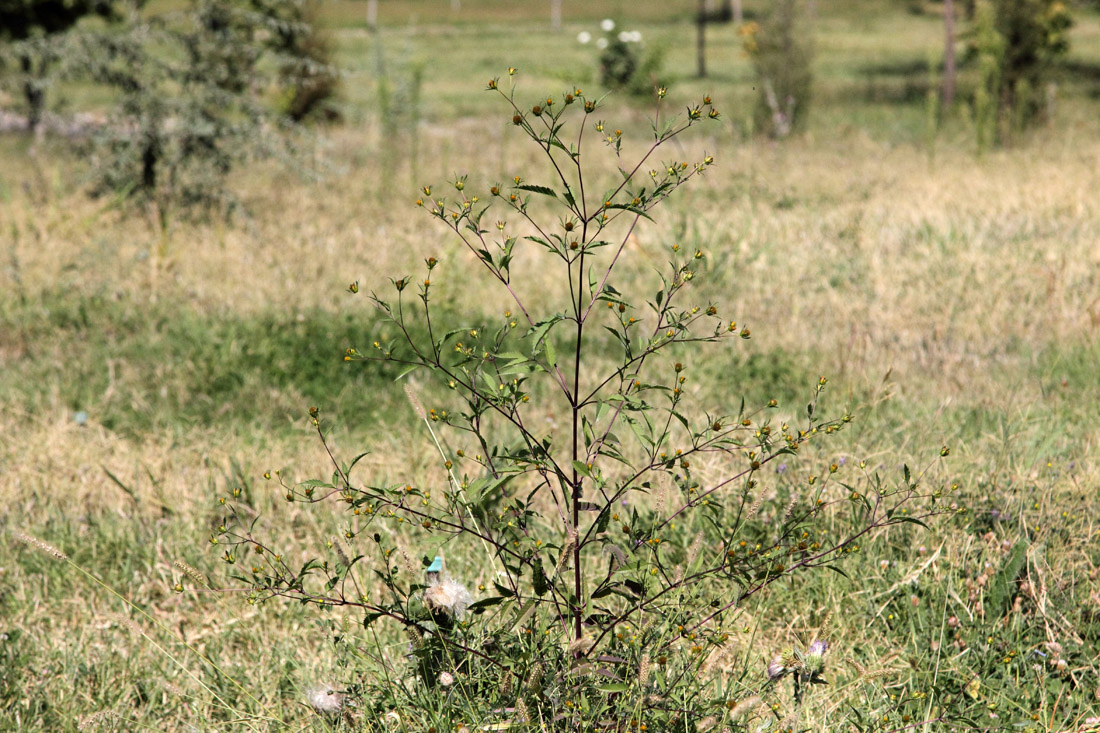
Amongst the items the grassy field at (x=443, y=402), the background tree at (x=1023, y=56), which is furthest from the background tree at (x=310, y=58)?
the background tree at (x=1023, y=56)

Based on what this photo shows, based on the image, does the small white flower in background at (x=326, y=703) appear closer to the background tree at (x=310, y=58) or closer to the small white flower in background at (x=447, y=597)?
the small white flower in background at (x=447, y=597)

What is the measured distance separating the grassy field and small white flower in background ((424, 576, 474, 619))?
261 mm

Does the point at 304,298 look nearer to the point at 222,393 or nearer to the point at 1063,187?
the point at 222,393

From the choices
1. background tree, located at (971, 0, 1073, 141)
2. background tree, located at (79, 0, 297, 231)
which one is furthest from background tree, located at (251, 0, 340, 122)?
background tree, located at (971, 0, 1073, 141)

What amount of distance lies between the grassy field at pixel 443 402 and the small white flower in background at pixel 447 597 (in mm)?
261

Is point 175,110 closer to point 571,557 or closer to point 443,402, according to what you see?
point 443,402

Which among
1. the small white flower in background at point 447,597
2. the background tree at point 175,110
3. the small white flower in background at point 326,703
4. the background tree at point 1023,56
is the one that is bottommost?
the small white flower in background at point 326,703

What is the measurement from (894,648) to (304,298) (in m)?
3.67

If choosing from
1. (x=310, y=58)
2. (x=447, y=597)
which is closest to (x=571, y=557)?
(x=447, y=597)

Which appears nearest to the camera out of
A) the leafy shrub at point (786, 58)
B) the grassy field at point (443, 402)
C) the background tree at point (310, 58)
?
the grassy field at point (443, 402)

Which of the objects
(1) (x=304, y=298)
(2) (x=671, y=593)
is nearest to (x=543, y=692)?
(2) (x=671, y=593)

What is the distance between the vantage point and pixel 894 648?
2170mm

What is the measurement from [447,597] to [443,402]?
202 centimetres

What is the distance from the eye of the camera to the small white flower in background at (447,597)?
1.76 metres
